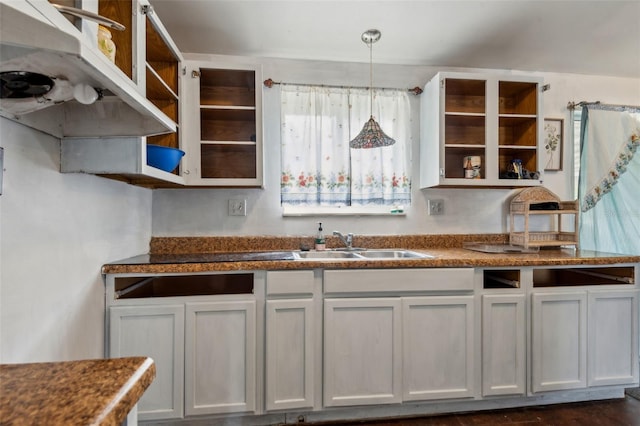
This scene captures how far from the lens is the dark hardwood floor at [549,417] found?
5.66ft

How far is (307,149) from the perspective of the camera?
2.27m

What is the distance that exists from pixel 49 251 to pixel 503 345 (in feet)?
7.29

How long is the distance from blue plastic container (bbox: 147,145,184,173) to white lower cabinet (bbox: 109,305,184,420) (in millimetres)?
716

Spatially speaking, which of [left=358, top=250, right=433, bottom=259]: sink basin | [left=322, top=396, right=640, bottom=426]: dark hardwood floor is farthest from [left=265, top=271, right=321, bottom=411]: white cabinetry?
[left=358, top=250, right=433, bottom=259]: sink basin

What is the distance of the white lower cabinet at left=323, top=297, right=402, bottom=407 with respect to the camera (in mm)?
1657

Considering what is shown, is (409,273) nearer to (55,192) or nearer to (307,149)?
(307,149)

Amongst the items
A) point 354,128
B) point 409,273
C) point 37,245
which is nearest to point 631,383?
point 409,273

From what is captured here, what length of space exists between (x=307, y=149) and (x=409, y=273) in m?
1.14

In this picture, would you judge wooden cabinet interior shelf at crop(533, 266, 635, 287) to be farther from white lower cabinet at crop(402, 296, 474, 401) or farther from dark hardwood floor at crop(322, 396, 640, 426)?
white lower cabinet at crop(402, 296, 474, 401)

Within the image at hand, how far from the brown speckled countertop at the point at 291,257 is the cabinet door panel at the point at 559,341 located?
24 cm

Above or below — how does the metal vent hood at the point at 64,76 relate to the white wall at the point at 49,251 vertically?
above

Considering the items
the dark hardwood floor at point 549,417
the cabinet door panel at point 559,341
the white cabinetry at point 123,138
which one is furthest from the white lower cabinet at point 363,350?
the white cabinetry at point 123,138

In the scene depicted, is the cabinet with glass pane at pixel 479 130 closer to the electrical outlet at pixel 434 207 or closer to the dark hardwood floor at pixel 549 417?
the electrical outlet at pixel 434 207

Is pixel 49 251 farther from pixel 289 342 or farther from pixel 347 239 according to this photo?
pixel 347 239
